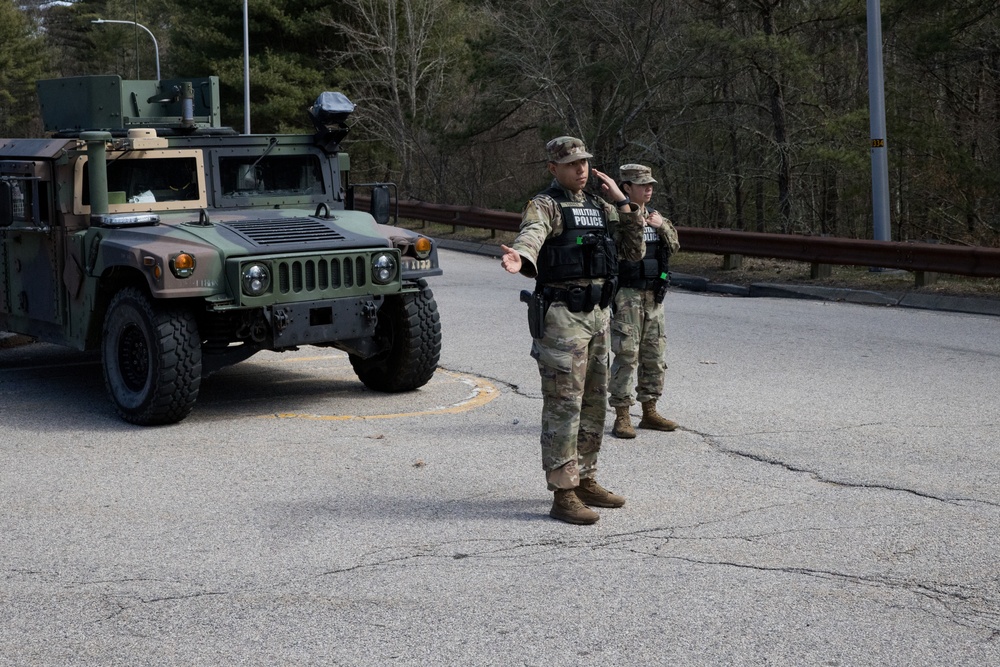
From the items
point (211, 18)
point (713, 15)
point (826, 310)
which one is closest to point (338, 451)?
point (826, 310)

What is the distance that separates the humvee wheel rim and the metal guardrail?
9774 millimetres

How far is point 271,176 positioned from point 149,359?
2097mm

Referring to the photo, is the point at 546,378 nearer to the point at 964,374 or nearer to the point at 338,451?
the point at 338,451

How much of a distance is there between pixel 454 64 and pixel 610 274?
107ft

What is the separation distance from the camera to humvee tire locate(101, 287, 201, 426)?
312 inches

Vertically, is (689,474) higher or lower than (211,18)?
lower

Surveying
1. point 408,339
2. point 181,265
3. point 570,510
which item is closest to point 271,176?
point 408,339

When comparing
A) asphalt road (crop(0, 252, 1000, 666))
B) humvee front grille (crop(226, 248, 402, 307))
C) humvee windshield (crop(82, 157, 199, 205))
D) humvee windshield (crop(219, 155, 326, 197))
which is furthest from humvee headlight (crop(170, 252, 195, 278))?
humvee windshield (crop(219, 155, 326, 197))

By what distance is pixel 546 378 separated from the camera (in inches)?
229

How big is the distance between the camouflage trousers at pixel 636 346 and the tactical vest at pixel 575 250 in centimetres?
187

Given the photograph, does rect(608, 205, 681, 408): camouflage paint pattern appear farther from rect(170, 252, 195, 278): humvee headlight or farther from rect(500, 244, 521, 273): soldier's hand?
rect(170, 252, 195, 278): humvee headlight

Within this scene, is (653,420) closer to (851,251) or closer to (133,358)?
(133,358)

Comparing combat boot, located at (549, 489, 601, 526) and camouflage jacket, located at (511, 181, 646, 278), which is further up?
camouflage jacket, located at (511, 181, 646, 278)

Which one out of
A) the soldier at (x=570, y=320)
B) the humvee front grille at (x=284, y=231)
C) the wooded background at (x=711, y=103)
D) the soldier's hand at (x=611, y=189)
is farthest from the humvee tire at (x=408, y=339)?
the wooded background at (x=711, y=103)
